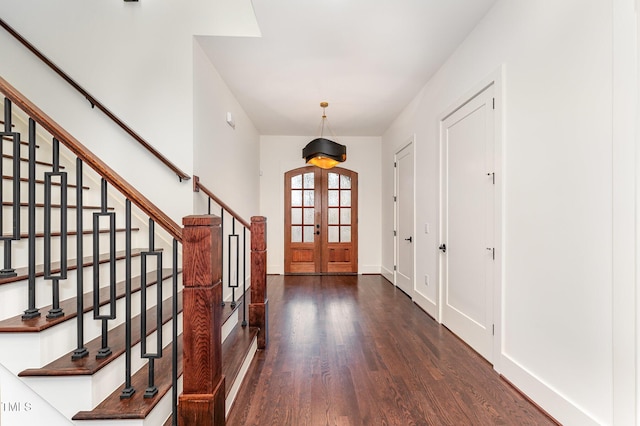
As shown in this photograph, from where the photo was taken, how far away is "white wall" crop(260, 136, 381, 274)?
20.9ft

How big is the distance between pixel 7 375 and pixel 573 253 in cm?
279

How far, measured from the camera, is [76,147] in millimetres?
1300

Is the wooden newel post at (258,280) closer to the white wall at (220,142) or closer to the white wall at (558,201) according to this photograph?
the white wall at (220,142)

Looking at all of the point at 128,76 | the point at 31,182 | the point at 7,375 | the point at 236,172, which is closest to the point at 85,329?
the point at 7,375

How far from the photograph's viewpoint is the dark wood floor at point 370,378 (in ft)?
6.05

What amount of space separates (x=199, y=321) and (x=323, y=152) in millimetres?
3521

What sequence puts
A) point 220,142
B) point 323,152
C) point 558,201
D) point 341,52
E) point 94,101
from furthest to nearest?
point 323,152, point 220,142, point 341,52, point 94,101, point 558,201

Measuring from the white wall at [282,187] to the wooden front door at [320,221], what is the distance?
4.8 inches

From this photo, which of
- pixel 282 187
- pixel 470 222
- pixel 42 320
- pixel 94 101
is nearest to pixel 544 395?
pixel 470 222

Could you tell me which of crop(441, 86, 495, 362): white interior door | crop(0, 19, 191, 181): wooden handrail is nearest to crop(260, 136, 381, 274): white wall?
crop(441, 86, 495, 362): white interior door

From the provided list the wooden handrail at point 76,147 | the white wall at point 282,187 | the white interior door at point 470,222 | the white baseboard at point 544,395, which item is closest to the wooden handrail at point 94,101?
the wooden handrail at point 76,147

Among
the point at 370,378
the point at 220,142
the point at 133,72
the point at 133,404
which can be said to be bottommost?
the point at 370,378

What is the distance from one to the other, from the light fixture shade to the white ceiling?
553 millimetres

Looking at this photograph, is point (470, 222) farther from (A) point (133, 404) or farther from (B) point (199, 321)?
(A) point (133, 404)
